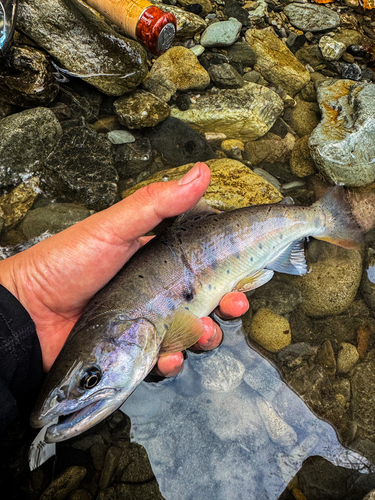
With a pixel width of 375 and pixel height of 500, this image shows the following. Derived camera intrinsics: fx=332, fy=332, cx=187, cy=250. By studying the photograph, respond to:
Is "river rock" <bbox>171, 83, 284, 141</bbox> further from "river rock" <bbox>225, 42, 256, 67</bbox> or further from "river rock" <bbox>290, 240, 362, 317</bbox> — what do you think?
"river rock" <bbox>290, 240, 362, 317</bbox>

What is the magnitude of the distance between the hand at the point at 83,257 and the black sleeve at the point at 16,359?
244mm

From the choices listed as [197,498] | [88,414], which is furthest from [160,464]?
[88,414]

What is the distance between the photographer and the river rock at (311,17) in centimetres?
583

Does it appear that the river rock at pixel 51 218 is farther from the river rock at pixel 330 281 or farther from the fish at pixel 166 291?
the river rock at pixel 330 281

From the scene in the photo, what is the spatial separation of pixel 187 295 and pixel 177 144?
8.36ft

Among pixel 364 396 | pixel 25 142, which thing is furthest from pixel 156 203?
pixel 364 396

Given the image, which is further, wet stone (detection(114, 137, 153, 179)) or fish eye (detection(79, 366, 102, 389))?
wet stone (detection(114, 137, 153, 179))

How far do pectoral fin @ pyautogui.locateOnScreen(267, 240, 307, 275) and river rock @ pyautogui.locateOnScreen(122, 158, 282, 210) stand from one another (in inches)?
30.5

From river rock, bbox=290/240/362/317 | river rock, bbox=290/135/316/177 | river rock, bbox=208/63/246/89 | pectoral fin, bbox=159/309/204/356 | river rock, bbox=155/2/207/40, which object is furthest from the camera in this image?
river rock, bbox=155/2/207/40

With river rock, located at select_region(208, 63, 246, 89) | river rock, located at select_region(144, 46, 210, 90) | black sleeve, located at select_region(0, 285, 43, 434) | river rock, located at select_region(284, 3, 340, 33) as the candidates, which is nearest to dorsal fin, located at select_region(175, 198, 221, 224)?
black sleeve, located at select_region(0, 285, 43, 434)

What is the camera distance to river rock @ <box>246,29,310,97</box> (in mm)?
5291

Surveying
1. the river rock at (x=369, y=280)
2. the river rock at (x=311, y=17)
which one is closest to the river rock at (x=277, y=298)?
the river rock at (x=369, y=280)

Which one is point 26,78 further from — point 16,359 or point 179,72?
point 16,359

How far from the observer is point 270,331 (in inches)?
147
